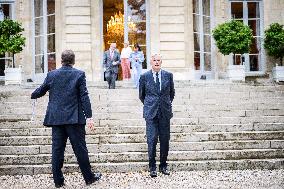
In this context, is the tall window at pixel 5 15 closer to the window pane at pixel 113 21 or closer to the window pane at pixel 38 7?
the window pane at pixel 38 7

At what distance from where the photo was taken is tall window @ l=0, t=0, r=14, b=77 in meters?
17.4

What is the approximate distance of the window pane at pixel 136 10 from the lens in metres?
16.9

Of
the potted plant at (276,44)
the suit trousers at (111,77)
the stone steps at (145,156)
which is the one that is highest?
the potted plant at (276,44)

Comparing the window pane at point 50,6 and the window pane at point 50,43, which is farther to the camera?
the window pane at point 50,6

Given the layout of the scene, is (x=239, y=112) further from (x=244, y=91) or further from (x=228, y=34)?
(x=228, y=34)

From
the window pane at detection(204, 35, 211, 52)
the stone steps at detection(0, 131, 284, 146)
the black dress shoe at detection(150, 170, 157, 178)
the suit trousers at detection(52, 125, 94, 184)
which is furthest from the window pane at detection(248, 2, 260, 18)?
the suit trousers at detection(52, 125, 94, 184)

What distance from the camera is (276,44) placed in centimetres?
1681

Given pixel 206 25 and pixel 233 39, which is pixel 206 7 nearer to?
pixel 206 25

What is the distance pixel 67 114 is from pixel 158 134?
5.20 ft

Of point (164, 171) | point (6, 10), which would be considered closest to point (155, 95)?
point (164, 171)

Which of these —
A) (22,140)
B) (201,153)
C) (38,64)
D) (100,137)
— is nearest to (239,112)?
(201,153)

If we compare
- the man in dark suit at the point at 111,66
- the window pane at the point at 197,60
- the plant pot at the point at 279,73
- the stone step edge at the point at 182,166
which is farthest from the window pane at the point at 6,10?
the stone step edge at the point at 182,166

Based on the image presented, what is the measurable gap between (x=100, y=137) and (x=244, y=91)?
5415mm

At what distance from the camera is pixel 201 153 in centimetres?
754
